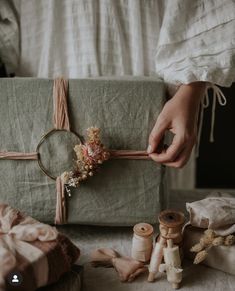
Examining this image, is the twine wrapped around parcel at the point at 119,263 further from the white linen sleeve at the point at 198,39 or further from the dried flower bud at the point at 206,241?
the white linen sleeve at the point at 198,39

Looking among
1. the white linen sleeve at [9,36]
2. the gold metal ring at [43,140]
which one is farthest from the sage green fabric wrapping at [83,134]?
the white linen sleeve at [9,36]

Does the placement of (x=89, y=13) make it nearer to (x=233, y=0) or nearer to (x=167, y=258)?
(x=233, y=0)

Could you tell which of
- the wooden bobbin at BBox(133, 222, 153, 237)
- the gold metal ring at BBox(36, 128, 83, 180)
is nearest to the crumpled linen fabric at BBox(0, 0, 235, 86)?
the gold metal ring at BBox(36, 128, 83, 180)

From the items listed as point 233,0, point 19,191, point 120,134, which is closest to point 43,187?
point 19,191

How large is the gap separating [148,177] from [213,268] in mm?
169

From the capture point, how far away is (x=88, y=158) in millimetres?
639

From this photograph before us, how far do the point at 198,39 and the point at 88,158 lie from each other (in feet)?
0.83

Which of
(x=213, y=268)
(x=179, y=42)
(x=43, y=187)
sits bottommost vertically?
(x=213, y=268)

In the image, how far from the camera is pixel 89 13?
0.71 m

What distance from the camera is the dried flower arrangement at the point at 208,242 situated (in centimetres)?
58

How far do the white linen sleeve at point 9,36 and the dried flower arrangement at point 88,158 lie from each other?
23 centimetres

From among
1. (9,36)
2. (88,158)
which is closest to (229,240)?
(88,158)

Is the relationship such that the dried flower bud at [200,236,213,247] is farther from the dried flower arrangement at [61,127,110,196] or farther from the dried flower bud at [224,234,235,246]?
the dried flower arrangement at [61,127,110,196]

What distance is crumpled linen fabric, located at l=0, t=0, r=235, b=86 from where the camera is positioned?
0.66m
